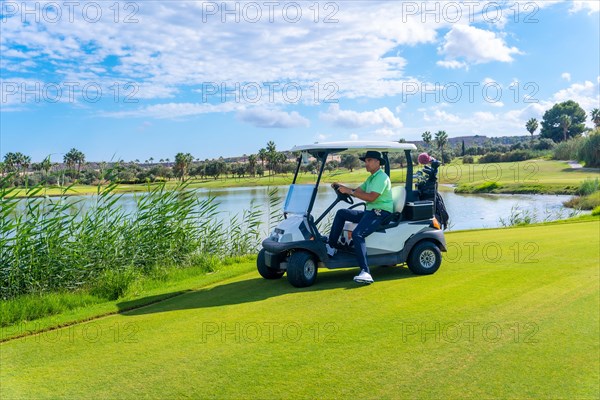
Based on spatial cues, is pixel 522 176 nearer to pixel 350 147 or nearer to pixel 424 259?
pixel 424 259

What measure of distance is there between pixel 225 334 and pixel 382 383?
1984mm

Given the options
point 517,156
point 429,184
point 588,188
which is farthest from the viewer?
point 517,156

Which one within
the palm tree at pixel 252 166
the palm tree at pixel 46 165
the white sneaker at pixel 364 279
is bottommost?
the white sneaker at pixel 364 279

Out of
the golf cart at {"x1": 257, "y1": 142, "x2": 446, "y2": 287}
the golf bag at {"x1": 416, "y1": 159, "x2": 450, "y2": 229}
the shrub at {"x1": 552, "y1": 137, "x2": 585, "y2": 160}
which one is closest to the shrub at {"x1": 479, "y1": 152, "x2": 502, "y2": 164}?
the shrub at {"x1": 552, "y1": 137, "x2": 585, "y2": 160}

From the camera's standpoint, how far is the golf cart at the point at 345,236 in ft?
26.1

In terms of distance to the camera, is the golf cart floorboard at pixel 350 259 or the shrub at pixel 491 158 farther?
the shrub at pixel 491 158

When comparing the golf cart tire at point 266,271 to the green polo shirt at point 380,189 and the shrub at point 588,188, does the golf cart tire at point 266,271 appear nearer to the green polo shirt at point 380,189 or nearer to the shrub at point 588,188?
the green polo shirt at point 380,189

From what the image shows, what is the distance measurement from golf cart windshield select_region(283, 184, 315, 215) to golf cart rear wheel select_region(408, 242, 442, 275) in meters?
1.89

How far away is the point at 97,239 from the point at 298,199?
4.46 metres

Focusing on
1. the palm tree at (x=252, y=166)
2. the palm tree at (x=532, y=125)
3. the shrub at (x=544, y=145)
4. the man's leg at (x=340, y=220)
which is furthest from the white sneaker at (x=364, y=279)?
the palm tree at (x=532, y=125)

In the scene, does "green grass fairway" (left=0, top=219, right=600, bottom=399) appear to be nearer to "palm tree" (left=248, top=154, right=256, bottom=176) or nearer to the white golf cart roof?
the white golf cart roof

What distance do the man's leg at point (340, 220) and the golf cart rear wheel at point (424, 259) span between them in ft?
3.47

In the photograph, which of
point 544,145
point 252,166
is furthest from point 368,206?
point 544,145

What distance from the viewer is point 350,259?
8.26 metres
